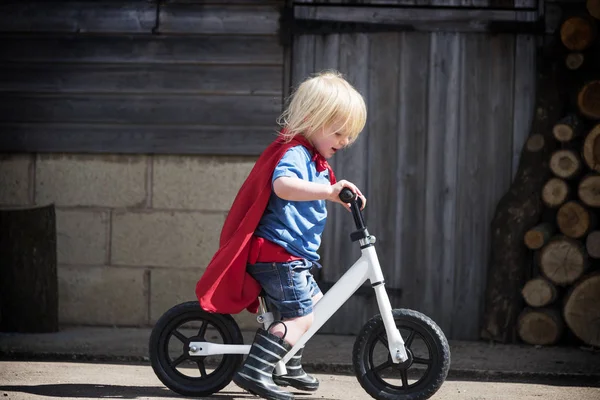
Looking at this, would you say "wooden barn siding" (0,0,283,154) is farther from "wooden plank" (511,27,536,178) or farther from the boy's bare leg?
the boy's bare leg

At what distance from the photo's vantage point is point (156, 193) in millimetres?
6469

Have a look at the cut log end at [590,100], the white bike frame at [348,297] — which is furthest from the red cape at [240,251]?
the cut log end at [590,100]

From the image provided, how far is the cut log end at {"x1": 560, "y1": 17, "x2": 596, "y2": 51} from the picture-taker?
5.97 metres

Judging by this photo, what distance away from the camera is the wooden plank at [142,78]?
6371 mm

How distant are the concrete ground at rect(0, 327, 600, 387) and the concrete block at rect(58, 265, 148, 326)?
0.69 ft

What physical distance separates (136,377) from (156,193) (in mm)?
1826

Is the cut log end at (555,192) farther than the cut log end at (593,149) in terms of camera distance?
Yes

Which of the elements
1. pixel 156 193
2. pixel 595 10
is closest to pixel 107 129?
pixel 156 193

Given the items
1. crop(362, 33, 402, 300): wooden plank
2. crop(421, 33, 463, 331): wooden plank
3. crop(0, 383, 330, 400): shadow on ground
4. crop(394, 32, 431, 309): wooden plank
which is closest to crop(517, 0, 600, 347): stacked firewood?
crop(421, 33, 463, 331): wooden plank

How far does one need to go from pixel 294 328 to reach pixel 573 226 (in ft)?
8.34

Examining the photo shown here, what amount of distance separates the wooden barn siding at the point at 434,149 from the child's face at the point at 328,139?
7.34 ft

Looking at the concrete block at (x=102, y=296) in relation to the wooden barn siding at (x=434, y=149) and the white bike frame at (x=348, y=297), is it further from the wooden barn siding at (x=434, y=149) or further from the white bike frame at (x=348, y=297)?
the white bike frame at (x=348, y=297)

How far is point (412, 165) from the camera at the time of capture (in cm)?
635

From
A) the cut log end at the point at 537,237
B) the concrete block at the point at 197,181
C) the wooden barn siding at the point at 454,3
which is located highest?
the wooden barn siding at the point at 454,3
